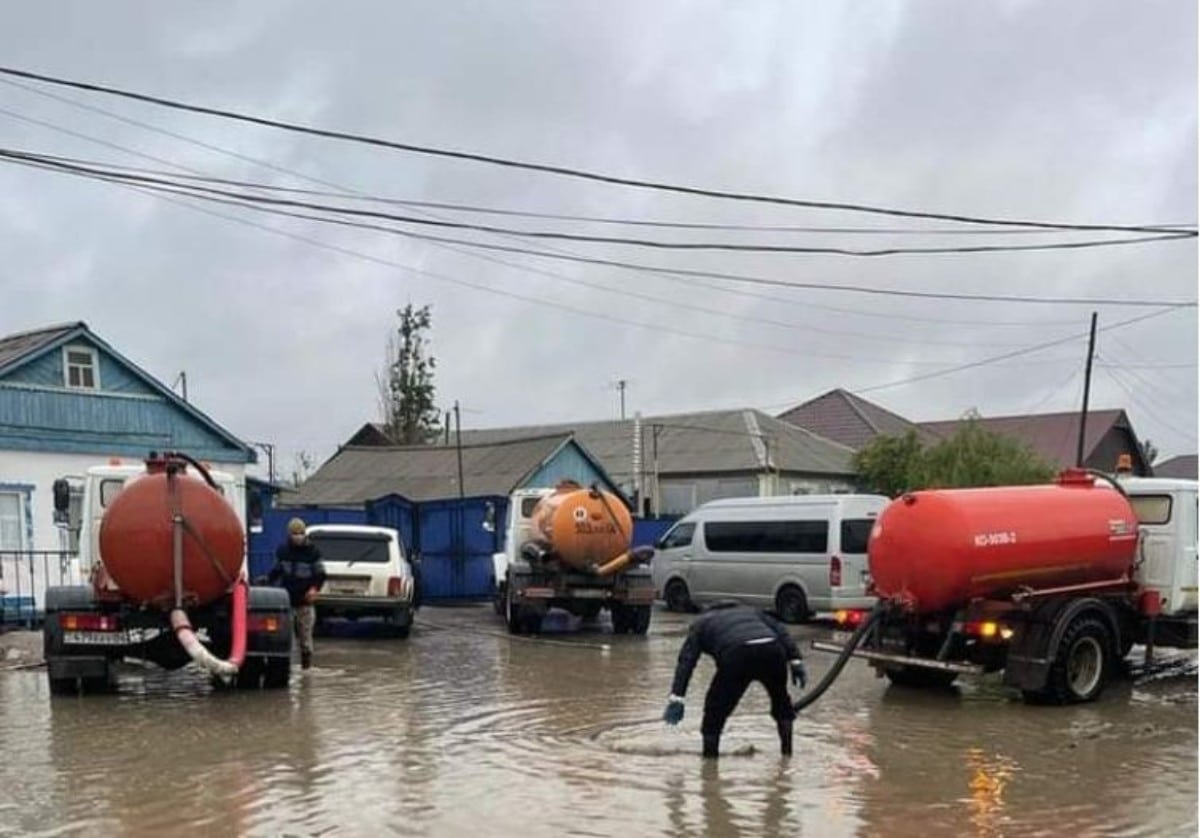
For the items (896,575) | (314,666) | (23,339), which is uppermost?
(23,339)

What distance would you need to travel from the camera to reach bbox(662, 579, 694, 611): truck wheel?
85.6ft

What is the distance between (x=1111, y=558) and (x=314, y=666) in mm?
9206

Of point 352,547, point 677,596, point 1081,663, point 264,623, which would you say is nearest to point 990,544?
point 1081,663

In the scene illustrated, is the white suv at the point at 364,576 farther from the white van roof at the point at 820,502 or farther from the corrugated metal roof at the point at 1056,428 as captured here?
the corrugated metal roof at the point at 1056,428

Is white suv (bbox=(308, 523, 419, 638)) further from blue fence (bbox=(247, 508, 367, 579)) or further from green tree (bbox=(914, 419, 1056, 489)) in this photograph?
green tree (bbox=(914, 419, 1056, 489))

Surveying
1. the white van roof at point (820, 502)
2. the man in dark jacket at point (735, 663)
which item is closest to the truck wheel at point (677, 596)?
the white van roof at point (820, 502)

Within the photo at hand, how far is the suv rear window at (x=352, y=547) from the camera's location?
2073cm

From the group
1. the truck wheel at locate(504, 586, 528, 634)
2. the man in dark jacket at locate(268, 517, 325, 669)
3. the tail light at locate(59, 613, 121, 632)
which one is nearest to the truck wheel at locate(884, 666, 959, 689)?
the man in dark jacket at locate(268, 517, 325, 669)

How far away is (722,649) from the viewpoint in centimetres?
962

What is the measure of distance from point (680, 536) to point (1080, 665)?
13.6m

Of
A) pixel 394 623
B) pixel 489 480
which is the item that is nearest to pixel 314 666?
pixel 394 623

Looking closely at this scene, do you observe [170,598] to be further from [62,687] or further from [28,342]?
[28,342]

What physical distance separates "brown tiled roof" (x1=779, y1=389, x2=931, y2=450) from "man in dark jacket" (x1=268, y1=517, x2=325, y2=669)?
45.3 meters

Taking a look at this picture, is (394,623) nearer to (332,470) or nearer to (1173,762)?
(1173,762)
